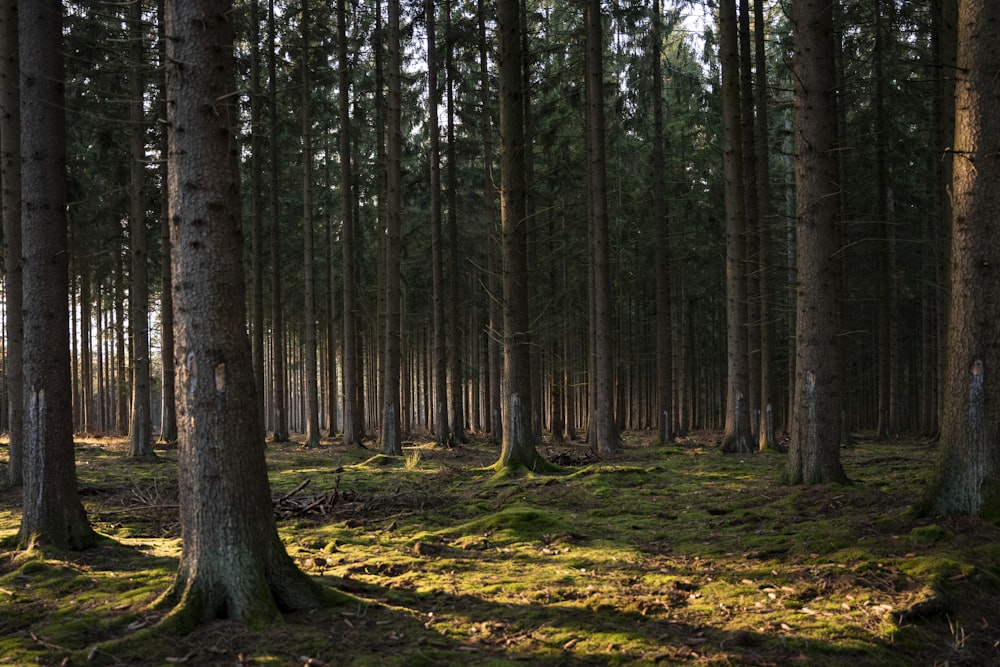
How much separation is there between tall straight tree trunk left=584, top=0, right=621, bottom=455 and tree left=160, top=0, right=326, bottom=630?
12115 mm

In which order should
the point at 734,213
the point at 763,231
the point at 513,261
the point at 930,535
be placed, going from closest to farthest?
1. the point at 930,535
2. the point at 513,261
3. the point at 734,213
4. the point at 763,231

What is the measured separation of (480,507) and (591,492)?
2.06m

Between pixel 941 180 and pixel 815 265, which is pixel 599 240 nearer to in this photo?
pixel 815 265

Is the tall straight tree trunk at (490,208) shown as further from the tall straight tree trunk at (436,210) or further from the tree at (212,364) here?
the tree at (212,364)

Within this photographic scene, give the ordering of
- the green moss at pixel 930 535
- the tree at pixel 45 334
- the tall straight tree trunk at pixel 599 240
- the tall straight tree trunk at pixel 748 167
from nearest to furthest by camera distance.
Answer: the green moss at pixel 930 535
the tree at pixel 45 334
the tall straight tree trunk at pixel 599 240
the tall straight tree trunk at pixel 748 167

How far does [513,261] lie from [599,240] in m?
4.59

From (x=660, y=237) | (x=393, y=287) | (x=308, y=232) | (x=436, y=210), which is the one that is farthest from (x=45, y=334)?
(x=660, y=237)

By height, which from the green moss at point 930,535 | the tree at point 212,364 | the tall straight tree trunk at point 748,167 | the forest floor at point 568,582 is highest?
the tall straight tree trunk at point 748,167

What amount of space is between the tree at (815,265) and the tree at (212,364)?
24.3 ft

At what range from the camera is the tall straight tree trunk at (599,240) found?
16734 millimetres

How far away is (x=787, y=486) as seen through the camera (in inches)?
410

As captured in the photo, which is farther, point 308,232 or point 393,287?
point 308,232

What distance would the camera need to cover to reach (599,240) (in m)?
17.3

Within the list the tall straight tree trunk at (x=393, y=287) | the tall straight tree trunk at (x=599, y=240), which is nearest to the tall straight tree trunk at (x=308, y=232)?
the tall straight tree trunk at (x=393, y=287)
